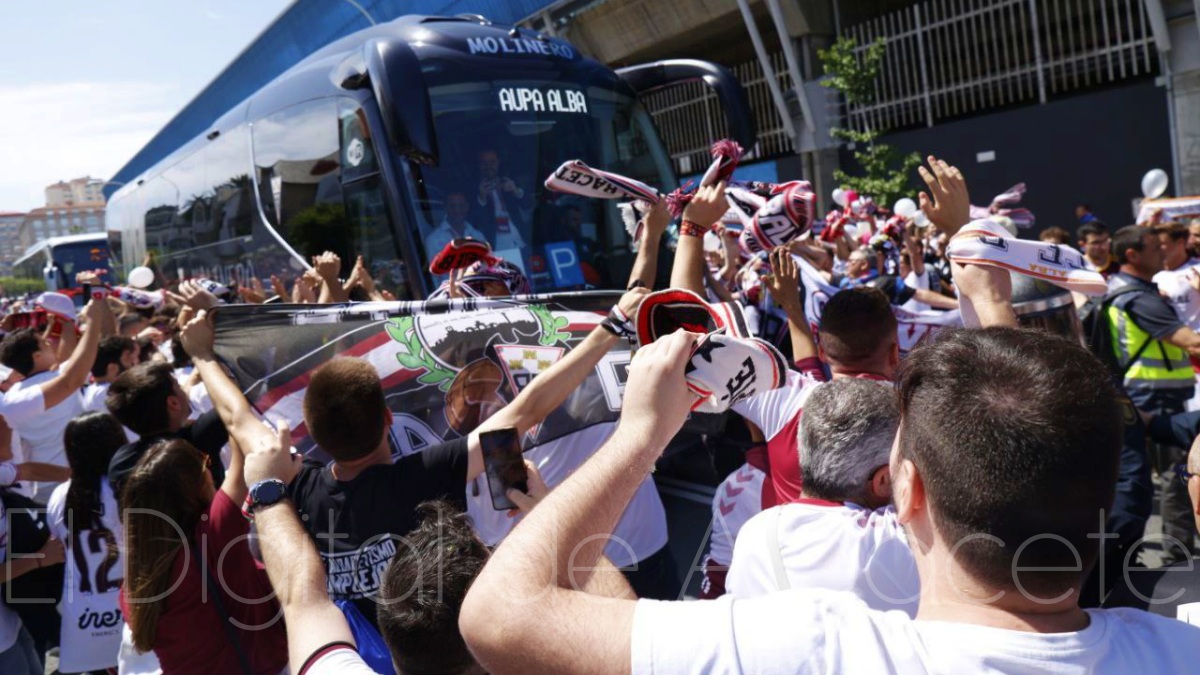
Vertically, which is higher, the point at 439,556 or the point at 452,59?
the point at 452,59

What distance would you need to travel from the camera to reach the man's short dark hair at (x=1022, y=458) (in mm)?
1276

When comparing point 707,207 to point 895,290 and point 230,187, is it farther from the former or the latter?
point 230,187

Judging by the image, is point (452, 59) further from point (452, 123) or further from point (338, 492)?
point (338, 492)

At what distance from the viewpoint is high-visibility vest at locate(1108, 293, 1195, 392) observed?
5270mm

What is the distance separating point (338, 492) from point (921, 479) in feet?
5.73

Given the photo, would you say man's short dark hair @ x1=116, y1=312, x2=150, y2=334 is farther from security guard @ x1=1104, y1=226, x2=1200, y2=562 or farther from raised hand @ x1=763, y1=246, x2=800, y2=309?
security guard @ x1=1104, y1=226, x2=1200, y2=562

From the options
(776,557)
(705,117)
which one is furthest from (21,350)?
(705,117)

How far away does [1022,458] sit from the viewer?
128 cm

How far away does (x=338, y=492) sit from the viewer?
2.63 metres

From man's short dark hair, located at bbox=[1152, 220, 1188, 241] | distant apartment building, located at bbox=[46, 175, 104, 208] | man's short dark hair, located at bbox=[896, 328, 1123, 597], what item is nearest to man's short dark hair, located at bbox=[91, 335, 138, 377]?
man's short dark hair, located at bbox=[896, 328, 1123, 597]

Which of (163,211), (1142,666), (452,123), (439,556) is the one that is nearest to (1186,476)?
(1142,666)

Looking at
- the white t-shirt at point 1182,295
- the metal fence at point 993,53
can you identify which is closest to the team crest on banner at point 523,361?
the white t-shirt at point 1182,295

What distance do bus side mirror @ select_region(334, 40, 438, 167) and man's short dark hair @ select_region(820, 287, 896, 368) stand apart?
3.75 meters

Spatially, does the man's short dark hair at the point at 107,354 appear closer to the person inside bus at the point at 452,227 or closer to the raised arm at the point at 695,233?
the person inside bus at the point at 452,227
